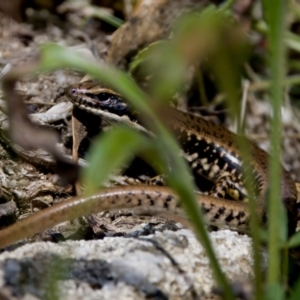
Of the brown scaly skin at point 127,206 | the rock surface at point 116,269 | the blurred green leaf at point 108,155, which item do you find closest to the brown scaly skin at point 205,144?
the brown scaly skin at point 127,206

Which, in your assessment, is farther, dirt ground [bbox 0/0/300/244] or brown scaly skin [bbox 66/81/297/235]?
brown scaly skin [bbox 66/81/297/235]

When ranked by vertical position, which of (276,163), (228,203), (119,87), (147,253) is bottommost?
(228,203)

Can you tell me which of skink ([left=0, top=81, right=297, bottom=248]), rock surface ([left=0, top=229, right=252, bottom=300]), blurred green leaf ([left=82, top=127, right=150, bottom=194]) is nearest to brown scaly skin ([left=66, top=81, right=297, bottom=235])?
skink ([left=0, top=81, right=297, bottom=248])

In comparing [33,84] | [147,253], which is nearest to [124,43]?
[33,84]

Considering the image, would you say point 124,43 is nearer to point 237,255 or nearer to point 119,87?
point 237,255

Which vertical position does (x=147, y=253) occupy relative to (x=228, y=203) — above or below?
above

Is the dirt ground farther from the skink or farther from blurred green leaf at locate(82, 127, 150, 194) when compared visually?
blurred green leaf at locate(82, 127, 150, 194)

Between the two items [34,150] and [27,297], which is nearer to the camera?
[27,297]

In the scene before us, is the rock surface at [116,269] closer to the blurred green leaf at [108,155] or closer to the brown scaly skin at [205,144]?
the blurred green leaf at [108,155]
